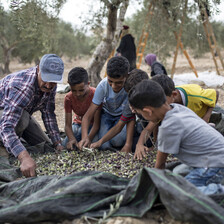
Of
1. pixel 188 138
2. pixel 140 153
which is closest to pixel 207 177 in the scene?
pixel 188 138

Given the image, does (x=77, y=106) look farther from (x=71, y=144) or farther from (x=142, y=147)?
(x=142, y=147)

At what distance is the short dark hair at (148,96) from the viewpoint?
6.64 feet

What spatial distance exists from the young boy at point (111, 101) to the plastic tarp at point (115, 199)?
1.27 metres

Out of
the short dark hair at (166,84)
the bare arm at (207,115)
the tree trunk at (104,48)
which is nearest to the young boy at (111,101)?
the short dark hair at (166,84)

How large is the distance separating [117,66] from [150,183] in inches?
60.7

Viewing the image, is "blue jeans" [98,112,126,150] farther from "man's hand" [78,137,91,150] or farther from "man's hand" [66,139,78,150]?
"man's hand" [66,139,78,150]

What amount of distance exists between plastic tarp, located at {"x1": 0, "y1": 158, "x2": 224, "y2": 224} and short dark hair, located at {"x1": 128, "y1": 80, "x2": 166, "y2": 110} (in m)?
0.51

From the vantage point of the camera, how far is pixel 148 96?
2023 mm

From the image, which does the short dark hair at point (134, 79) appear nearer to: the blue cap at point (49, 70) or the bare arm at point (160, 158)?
the blue cap at point (49, 70)

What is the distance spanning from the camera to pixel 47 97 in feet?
10.9

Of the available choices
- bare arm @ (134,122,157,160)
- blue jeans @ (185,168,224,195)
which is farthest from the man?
blue jeans @ (185,168,224,195)

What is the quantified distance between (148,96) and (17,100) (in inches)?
60.6

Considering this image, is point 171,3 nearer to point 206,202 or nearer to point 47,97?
point 47,97

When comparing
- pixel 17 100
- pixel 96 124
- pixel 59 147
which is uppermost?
pixel 17 100
